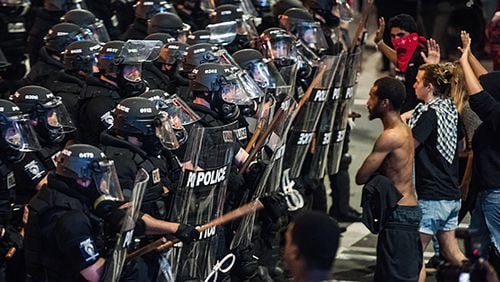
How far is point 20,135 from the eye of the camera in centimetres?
905

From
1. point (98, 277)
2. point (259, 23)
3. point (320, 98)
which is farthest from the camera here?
point (259, 23)

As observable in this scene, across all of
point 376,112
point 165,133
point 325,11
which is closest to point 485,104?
point 376,112

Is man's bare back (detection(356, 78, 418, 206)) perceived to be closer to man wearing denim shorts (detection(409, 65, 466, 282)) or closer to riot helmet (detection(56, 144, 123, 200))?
man wearing denim shorts (detection(409, 65, 466, 282))

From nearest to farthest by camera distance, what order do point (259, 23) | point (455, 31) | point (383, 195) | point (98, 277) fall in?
point (98, 277), point (383, 195), point (259, 23), point (455, 31)

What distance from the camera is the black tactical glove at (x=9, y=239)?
889cm

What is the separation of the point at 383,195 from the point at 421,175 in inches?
29.2

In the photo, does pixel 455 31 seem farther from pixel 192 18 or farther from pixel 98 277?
pixel 98 277

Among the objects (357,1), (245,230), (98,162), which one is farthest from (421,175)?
(357,1)

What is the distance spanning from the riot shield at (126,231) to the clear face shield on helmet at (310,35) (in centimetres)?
469

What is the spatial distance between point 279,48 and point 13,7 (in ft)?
14.4

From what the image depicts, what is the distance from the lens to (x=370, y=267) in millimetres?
11820

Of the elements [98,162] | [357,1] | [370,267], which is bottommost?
[357,1]

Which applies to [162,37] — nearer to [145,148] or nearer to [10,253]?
[145,148]

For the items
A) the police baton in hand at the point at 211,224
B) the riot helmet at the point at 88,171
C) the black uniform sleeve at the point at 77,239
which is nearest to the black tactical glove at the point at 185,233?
the police baton in hand at the point at 211,224
